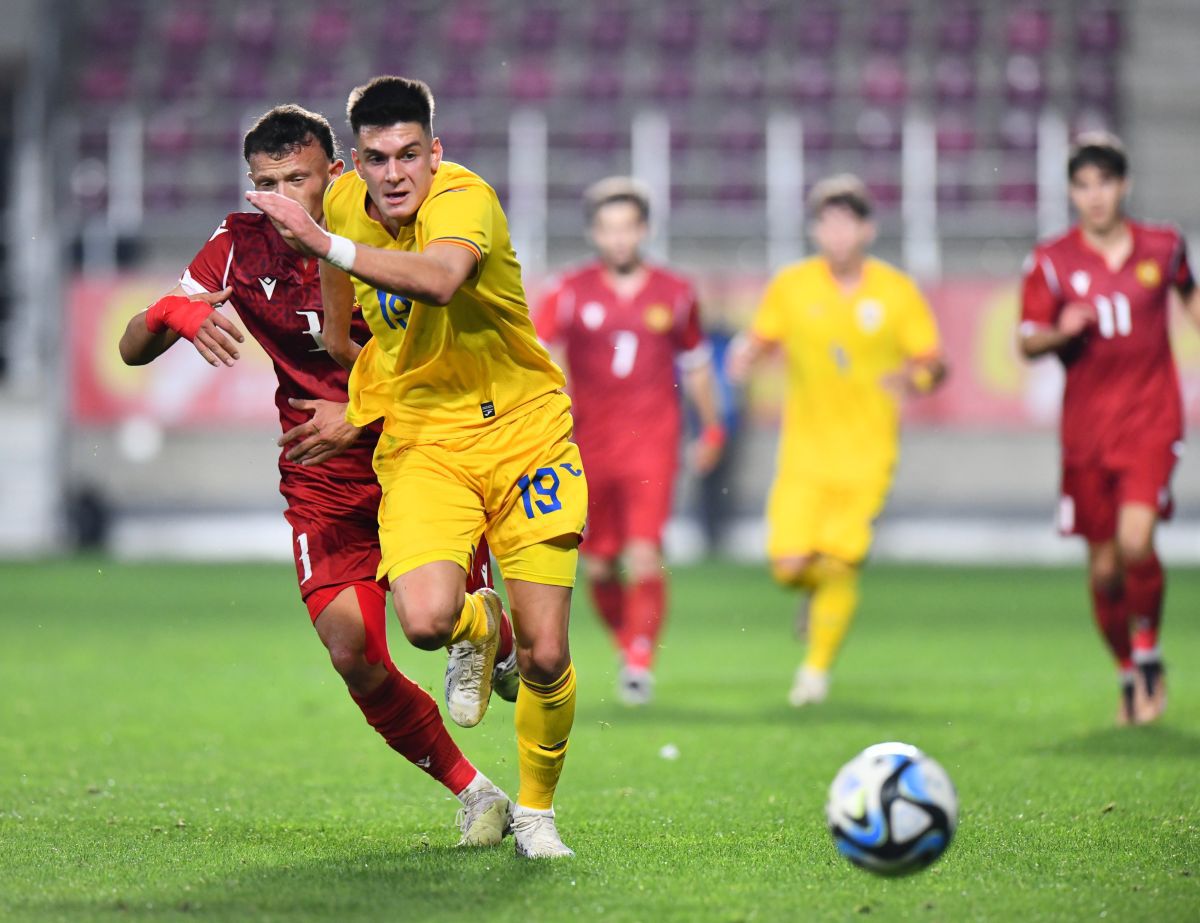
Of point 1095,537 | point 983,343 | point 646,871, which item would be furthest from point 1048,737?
point 983,343

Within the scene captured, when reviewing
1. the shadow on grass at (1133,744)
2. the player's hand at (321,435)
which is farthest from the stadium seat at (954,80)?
the player's hand at (321,435)

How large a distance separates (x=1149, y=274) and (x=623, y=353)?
8.98ft

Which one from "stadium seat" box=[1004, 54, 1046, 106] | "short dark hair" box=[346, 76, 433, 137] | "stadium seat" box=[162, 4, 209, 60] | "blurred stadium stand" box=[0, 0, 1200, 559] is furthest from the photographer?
"stadium seat" box=[162, 4, 209, 60]

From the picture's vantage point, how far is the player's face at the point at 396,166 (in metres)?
4.93

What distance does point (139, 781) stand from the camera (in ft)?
22.2

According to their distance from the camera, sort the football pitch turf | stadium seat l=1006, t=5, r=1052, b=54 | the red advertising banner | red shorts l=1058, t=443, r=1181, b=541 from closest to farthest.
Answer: the football pitch turf
red shorts l=1058, t=443, r=1181, b=541
the red advertising banner
stadium seat l=1006, t=5, r=1052, b=54

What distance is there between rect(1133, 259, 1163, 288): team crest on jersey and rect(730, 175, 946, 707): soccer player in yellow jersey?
1261 mm

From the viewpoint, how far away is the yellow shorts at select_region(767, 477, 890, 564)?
9.42 m

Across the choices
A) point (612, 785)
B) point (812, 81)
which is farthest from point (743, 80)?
point (612, 785)

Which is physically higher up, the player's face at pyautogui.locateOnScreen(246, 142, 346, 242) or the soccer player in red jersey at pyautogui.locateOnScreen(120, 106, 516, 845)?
the player's face at pyautogui.locateOnScreen(246, 142, 346, 242)

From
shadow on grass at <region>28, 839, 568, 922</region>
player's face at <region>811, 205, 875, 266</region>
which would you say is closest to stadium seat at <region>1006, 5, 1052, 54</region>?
player's face at <region>811, 205, 875, 266</region>

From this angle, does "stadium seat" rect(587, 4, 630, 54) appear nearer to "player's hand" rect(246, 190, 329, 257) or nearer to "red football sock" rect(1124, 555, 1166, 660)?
"red football sock" rect(1124, 555, 1166, 660)

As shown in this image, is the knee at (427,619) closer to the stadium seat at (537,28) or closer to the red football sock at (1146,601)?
the red football sock at (1146,601)

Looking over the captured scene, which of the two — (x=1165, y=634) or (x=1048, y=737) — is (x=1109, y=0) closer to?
(x=1165, y=634)
